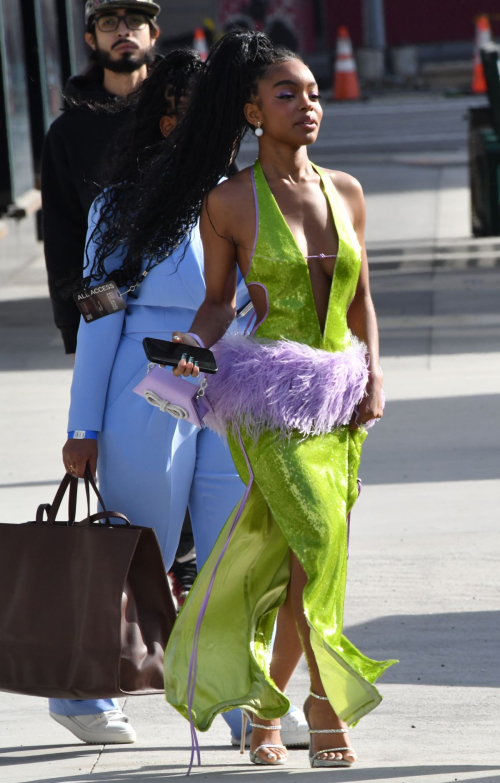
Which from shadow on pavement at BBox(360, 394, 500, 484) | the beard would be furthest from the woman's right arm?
shadow on pavement at BBox(360, 394, 500, 484)

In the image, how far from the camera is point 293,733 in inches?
144

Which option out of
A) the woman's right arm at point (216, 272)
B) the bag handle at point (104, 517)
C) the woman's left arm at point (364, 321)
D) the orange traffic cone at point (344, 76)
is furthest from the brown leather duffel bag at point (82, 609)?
the orange traffic cone at point (344, 76)

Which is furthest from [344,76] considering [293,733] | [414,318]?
[293,733]

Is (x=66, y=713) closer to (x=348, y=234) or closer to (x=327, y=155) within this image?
(x=348, y=234)

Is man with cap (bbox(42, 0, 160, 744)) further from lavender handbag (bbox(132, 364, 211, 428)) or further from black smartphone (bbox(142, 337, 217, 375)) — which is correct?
black smartphone (bbox(142, 337, 217, 375))

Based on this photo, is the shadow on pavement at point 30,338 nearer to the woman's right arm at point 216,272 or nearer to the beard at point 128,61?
the beard at point 128,61

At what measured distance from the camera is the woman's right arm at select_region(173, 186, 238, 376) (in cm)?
330

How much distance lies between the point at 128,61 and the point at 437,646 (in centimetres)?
193

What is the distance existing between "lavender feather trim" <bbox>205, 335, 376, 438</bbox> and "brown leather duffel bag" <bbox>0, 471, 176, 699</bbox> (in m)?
0.36

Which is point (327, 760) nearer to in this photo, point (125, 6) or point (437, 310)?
point (125, 6)

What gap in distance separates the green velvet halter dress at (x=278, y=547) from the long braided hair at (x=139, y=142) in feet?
1.26

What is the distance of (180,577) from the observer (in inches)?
166

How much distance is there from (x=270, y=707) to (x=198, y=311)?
0.89 meters

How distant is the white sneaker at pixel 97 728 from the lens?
144 inches
